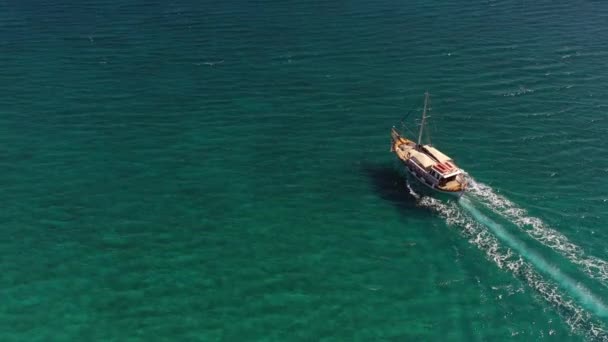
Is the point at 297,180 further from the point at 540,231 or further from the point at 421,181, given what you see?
the point at 540,231

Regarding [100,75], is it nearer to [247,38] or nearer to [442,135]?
[247,38]

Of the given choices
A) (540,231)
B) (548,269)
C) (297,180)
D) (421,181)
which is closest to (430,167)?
(421,181)

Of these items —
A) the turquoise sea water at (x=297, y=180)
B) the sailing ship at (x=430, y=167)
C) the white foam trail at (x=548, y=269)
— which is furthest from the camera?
the sailing ship at (x=430, y=167)

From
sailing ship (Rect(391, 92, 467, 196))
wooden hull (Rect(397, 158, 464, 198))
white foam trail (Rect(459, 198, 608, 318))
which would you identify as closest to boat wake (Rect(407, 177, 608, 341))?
white foam trail (Rect(459, 198, 608, 318))

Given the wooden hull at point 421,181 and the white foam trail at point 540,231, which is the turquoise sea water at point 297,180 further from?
the wooden hull at point 421,181

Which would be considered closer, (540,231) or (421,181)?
(540,231)

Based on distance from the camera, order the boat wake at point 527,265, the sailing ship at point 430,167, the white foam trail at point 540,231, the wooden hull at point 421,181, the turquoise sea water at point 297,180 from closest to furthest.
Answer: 1. the boat wake at point 527,265
2. the turquoise sea water at point 297,180
3. the white foam trail at point 540,231
4. the sailing ship at point 430,167
5. the wooden hull at point 421,181

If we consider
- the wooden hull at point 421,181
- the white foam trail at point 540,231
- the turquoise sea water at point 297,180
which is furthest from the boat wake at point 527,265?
the wooden hull at point 421,181

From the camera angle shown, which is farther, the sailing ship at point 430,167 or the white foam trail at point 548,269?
the sailing ship at point 430,167
